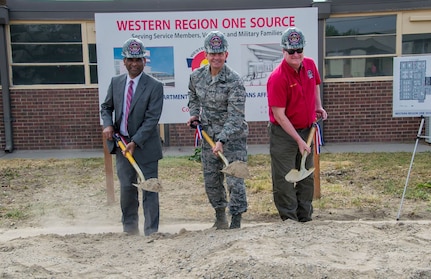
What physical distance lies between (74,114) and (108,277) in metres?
8.06

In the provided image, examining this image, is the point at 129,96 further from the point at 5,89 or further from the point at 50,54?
the point at 5,89

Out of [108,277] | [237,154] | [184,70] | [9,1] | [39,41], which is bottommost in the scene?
[108,277]

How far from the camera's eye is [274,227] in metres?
4.15

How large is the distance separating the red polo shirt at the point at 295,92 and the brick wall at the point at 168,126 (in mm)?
6345

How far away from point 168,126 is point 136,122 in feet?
21.2

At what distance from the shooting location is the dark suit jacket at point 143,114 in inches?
184

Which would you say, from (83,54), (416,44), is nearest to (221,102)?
(83,54)

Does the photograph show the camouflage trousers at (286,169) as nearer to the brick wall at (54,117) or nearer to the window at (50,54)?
the brick wall at (54,117)

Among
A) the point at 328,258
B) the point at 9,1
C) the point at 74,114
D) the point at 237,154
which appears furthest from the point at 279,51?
the point at 9,1

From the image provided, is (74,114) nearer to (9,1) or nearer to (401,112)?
(9,1)

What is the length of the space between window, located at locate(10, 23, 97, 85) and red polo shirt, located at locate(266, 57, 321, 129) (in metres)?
7.27

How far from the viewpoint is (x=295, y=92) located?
14.7 feet

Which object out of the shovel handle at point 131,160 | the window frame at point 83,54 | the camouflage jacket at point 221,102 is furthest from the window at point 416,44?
the shovel handle at point 131,160

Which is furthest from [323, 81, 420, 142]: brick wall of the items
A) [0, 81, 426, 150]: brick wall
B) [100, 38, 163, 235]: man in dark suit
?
[100, 38, 163, 235]: man in dark suit
